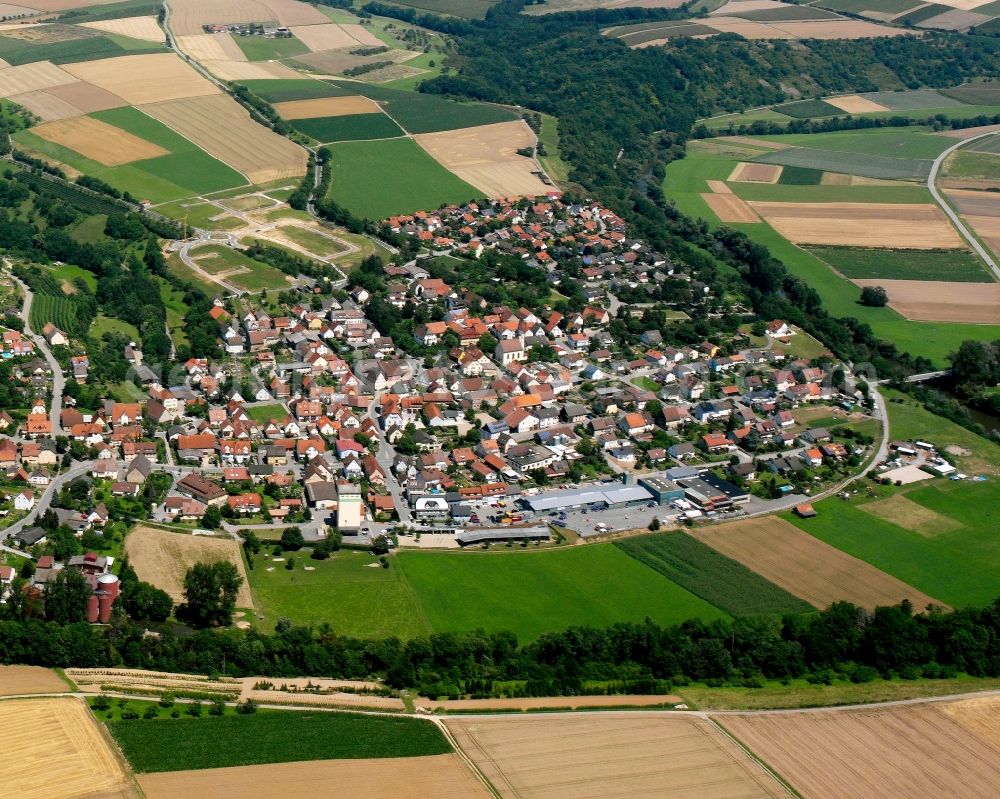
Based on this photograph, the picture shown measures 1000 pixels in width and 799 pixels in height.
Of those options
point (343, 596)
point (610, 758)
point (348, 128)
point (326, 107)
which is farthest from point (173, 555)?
point (326, 107)

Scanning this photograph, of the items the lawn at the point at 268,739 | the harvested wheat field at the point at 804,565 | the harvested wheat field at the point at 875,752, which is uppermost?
the harvested wheat field at the point at 804,565

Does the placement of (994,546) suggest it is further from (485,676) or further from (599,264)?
(599,264)

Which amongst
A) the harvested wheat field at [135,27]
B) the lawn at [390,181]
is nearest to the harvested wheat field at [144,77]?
the harvested wheat field at [135,27]

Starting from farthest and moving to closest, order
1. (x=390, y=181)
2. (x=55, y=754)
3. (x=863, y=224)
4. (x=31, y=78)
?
(x=31, y=78) → (x=390, y=181) → (x=863, y=224) → (x=55, y=754)

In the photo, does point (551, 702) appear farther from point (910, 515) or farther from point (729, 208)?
point (729, 208)

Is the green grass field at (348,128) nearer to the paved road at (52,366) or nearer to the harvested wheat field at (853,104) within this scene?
the paved road at (52,366)

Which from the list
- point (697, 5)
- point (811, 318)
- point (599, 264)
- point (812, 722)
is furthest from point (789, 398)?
point (697, 5)
